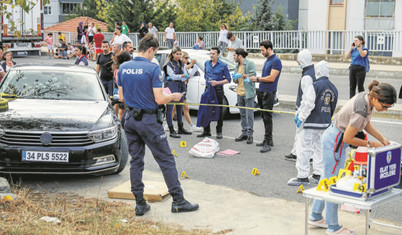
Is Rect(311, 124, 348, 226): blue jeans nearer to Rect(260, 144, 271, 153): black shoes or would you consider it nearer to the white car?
Rect(260, 144, 271, 153): black shoes

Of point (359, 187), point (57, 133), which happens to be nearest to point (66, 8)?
point (57, 133)

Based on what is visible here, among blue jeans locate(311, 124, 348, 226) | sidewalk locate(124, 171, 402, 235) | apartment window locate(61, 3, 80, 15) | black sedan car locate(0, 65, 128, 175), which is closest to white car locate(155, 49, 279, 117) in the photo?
black sedan car locate(0, 65, 128, 175)

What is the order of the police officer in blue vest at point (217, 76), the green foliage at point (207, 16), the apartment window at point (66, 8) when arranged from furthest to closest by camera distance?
1. the apartment window at point (66, 8)
2. the green foliage at point (207, 16)
3. the police officer in blue vest at point (217, 76)

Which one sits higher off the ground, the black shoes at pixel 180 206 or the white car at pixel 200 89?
the white car at pixel 200 89

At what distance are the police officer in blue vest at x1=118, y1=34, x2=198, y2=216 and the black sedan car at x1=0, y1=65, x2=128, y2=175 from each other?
1.30 metres

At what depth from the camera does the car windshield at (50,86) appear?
9031 mm

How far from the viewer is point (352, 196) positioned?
5402 mm

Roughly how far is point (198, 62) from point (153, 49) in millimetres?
7410

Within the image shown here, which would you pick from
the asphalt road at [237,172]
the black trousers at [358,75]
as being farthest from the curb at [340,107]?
the asphalt road at [237,172]

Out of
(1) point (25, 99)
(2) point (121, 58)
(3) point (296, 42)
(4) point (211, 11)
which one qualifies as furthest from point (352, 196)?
(4) point (211, 11)

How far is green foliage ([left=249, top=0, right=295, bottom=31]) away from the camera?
112 ft

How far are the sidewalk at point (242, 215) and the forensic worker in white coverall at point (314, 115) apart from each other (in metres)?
0.67

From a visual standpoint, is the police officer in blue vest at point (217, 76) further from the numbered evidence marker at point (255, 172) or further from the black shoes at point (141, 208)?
the black shoes at point (141, 208)

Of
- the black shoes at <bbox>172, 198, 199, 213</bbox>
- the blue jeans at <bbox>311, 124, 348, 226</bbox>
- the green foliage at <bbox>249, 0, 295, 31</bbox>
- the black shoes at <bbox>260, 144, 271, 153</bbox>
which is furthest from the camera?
the green foliage at <bbox>249, 0, 295, 31</bbox>
